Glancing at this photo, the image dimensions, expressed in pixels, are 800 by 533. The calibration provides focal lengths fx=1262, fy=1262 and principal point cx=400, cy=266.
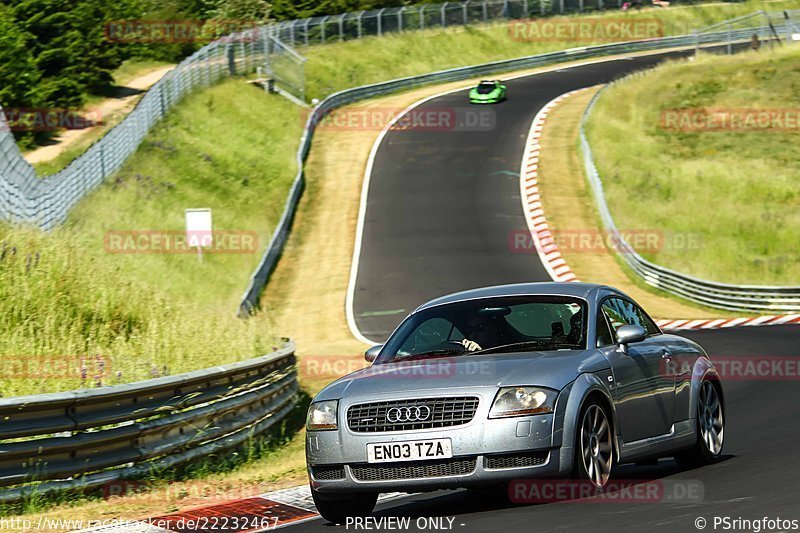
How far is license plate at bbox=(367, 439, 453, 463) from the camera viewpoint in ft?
26.9

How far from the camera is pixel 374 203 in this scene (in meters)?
41.6

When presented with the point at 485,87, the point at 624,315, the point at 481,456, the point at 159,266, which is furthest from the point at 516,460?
the point at 485,87

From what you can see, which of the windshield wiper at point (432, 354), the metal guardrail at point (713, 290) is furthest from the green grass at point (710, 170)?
the windshield wiper at point (432, 354)

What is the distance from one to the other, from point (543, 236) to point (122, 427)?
2712 cm

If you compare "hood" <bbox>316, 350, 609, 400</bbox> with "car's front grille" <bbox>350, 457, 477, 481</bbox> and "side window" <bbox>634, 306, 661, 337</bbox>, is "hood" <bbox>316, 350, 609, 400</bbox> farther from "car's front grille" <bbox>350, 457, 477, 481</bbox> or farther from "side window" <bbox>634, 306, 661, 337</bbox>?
"side window" <bbox>634, 306, 661, 337</bbox>

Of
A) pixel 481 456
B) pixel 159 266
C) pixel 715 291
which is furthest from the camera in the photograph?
pixel 159 266

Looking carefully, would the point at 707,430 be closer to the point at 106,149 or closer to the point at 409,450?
the point at 409,450

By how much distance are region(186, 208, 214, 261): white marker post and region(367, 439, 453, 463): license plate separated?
81.3ft

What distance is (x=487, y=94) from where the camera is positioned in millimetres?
56094

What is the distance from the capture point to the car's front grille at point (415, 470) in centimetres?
820

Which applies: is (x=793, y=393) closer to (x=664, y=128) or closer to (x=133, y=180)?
(x=133, y=180)

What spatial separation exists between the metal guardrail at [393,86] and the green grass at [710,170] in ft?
27.9

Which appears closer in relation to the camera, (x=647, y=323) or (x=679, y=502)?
(x=679, y=502)

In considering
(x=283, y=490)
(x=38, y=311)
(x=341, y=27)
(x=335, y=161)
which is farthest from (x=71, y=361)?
(x=341, y=27)
